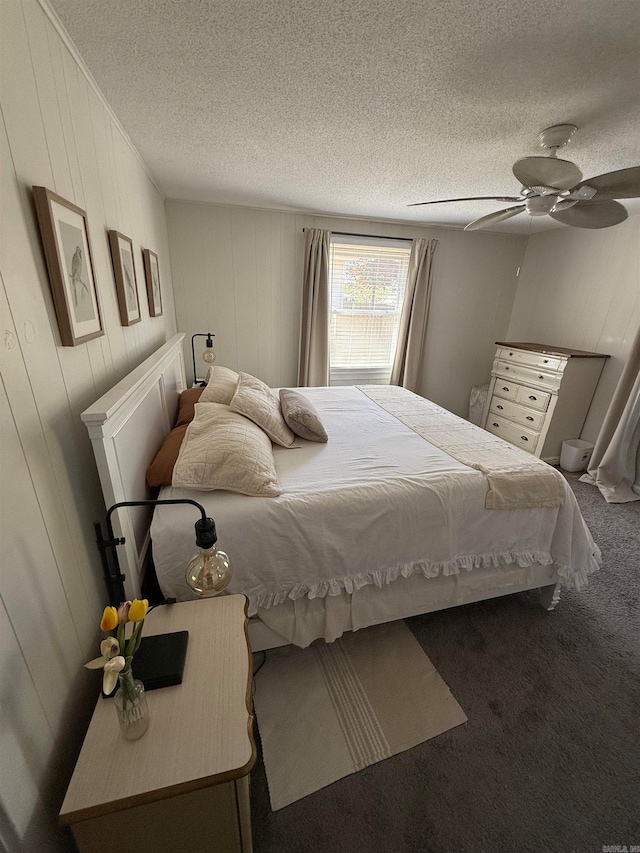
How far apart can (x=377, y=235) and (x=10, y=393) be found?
3.75 metres

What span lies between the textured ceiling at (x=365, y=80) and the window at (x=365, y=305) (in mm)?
1378

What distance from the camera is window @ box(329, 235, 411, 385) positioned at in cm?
372

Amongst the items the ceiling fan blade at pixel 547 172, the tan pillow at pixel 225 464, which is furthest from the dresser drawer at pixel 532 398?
the tan pillow at pixel 225 464

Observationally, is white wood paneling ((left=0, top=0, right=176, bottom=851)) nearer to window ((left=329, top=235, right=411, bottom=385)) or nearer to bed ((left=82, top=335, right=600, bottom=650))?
bed ((left=82, top=335, right=600, bottom=650))

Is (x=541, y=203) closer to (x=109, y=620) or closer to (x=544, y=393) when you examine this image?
(x=544, y=393)

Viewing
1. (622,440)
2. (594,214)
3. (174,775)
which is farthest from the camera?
(622,440)

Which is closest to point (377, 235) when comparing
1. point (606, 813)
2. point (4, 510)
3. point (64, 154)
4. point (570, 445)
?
point (570, 445)

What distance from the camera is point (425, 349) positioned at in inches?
167

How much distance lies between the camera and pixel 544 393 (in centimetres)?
336

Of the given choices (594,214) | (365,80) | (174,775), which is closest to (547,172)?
(594,214)

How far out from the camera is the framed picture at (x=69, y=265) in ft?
2.95

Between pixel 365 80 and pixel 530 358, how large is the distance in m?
2.99

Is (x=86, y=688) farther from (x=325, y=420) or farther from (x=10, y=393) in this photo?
(x=325, y=420)

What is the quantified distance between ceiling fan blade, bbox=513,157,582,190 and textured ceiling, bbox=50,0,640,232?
0.28 meters
